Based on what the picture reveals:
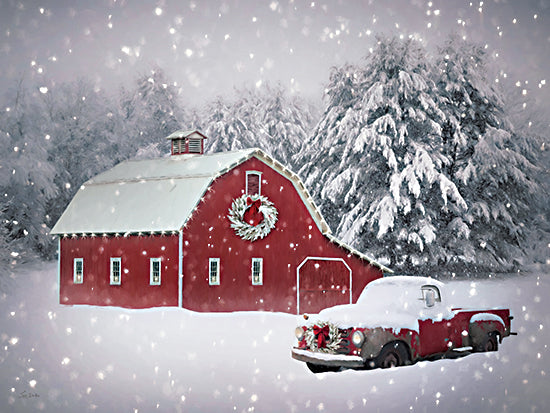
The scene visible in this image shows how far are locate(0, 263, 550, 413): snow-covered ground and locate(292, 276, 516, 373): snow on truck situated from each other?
1.15ft

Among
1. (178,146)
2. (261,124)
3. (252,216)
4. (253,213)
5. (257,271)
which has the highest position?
(261,124)

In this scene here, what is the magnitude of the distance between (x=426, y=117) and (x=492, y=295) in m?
10.4

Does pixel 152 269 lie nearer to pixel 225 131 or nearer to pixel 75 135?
pixel 75 135

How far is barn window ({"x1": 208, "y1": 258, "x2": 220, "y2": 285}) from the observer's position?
1225 inches

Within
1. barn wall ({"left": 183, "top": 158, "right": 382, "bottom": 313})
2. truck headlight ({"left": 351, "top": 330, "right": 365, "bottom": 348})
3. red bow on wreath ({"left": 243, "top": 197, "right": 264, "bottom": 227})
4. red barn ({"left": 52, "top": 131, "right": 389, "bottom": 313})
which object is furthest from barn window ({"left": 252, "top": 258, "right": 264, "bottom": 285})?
truck headlight ({"left": 351, "top": 330, "right": 365, "bottom": 348})

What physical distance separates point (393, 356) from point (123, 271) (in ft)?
61.0

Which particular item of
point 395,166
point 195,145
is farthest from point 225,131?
point 195,145

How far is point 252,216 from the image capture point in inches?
1270

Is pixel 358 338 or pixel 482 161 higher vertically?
pixel 482 161

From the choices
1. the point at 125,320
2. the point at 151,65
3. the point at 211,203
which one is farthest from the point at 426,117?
the point at 151,65

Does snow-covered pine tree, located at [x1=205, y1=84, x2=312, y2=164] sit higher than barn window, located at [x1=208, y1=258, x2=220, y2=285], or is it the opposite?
snow-covered pine tree, located at [x1=205, y1=84, x2=312, y2=164]

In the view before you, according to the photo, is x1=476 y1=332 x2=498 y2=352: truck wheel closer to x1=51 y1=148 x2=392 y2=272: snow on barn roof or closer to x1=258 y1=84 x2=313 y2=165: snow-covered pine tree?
x1=51 y1=148 x2=392 y2=272: snow on barn roof

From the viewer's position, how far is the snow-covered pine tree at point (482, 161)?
45.8m

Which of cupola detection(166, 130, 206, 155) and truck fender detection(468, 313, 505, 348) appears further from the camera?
cupola detection(166, 130, 206, 155)
